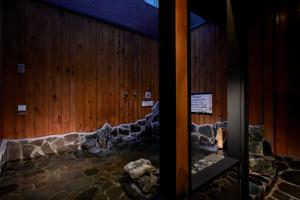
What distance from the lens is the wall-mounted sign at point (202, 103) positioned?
5.24 metres

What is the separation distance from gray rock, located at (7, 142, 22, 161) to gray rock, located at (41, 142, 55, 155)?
479 millimetres

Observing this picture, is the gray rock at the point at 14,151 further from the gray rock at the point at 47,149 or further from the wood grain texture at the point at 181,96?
the wood grain texture at the point at 181,96

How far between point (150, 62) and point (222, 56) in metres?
2.72

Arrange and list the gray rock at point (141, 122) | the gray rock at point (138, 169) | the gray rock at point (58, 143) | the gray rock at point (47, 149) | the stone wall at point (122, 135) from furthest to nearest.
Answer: the gray rock at point (141, 122)
the stone wall at point (122, 135)
the gray rock at point (58, 143)
the gray rock at point (47, 149)
the gray rock at point (138, 169)

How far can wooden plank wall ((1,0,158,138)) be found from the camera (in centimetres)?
405

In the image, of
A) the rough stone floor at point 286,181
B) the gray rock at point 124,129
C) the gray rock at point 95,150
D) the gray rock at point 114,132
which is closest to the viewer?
the rough stone floor at point 286,181

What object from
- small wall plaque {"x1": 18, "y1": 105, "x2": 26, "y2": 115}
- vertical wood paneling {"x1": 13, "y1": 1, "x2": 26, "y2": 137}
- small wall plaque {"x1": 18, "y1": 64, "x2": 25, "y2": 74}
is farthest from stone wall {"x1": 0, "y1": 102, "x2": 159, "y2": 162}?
small wall plaque {"x1": 18, "y1": 64, "x2": 25, "y2": 74}

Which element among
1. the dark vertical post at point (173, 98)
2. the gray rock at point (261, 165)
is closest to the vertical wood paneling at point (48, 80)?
the dark vertical post at point (173, 98)

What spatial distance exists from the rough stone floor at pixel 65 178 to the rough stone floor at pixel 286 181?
241 centimetres

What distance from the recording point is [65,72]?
4.72 meters

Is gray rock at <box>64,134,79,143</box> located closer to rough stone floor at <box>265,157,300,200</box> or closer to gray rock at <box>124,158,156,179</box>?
gray rock at <box>124,158,156,179</box>

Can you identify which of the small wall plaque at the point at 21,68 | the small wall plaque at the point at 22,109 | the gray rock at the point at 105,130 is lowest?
the gray rock at the point at 105,130

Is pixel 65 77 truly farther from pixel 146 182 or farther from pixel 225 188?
pixel 225 188

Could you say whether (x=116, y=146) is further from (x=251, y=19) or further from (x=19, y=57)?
(x=251, y=19)
